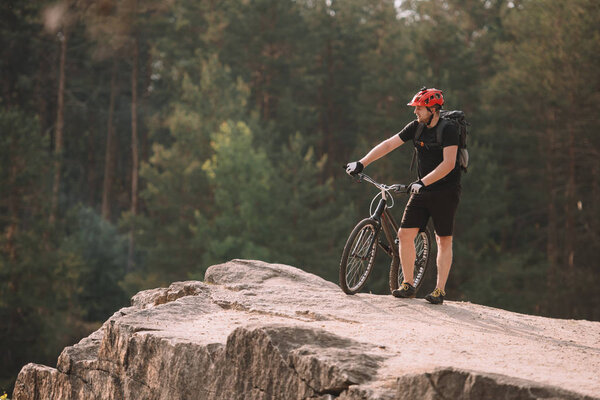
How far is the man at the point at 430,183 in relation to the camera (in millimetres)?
6266

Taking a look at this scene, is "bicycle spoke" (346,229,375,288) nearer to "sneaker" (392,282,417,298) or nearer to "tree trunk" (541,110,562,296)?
"sneaker" (392,282,417,298)

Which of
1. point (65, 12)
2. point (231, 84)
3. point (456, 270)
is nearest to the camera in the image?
point (456, 270)

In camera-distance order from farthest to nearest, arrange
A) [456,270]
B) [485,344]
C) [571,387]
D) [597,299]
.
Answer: [456,270] → [597,299] → [485,344] → [571,387]

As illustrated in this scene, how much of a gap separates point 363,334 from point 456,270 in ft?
59.6

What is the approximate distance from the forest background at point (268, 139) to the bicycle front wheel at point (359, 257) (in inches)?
615

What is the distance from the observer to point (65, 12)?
105 feet

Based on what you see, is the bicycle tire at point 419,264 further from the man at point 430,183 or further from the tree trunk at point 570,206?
the tree trunk at point 570,206

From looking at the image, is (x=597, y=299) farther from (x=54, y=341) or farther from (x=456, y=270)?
(x=54, y=341)

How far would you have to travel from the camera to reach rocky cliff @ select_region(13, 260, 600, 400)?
3998 mm

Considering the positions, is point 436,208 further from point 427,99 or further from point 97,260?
point 97,260

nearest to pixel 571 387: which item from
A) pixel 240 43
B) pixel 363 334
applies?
pixel 363 334

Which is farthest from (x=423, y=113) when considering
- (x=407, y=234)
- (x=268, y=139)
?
(x=268, y=139)

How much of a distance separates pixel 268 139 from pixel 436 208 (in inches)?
959

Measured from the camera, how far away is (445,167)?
6242 mm
